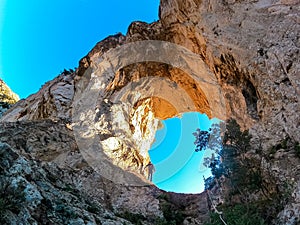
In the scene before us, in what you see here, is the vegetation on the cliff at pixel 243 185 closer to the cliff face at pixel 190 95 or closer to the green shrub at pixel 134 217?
the cliff face at pixel 190 95

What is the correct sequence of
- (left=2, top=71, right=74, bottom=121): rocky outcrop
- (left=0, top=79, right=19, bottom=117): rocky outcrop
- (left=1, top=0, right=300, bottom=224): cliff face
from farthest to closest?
(left=0, top=79, right=19, bottom=117): rocky outcrop → (left=2, top=71, right=74, bottom=121): rocky outcrop → (left=1, top=0, right=300, bottom=224): cliff face

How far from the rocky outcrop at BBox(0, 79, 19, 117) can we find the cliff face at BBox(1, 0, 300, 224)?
50.7 ft

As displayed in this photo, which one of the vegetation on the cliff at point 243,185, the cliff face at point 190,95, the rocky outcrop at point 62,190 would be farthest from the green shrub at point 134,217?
the vegetation on the cliff at point 243,185

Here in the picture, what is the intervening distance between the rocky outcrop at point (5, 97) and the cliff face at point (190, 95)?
50.7ft

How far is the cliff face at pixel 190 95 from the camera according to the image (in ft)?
50.8

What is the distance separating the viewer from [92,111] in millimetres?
24375

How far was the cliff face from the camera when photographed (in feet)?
50.8

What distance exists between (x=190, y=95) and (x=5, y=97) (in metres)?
37.7

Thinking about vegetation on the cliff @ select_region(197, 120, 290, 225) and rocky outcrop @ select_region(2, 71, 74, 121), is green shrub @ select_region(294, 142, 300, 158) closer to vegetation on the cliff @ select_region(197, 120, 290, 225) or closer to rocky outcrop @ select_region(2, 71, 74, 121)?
vegetation on the cliff @ select_region(197, 120, 290, 225)

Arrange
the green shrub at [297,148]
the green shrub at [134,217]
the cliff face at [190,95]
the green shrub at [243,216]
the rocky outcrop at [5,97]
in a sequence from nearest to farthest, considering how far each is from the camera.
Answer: the green shrub at [243,216] → the green shrub at [297,148] → the green shrub at [134,217] → the cliff face at [190,95] → the rocky outcrop at [5,97]

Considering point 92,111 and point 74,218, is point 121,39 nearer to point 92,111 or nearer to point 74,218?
point 92,111

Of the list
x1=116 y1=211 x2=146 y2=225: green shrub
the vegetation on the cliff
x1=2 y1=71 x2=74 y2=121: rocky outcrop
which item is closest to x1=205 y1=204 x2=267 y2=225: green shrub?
the vegetation on the cliff

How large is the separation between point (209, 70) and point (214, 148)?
10021 millimetres

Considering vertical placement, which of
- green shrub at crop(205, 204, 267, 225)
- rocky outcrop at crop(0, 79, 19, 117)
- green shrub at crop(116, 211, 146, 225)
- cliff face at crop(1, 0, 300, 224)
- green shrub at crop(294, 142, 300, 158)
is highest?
rocky outcrop at crop(0, 79, 19, 117)
